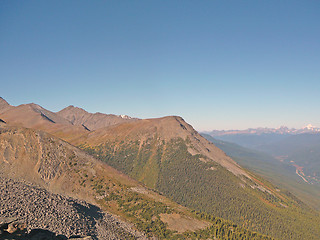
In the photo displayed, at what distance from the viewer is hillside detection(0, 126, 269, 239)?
75.2 metres

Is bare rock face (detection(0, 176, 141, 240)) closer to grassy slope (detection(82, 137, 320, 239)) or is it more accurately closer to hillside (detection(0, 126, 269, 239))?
hillside (detection(0, 126, 269, 239))

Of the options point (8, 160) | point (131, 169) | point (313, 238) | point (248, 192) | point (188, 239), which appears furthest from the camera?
point (131, 169)

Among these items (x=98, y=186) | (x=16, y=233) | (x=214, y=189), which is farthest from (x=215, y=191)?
(x=16, y=233)

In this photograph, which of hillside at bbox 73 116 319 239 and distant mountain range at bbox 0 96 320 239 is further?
hillside at bbox 73 116 319 239

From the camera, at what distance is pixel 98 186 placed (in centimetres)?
9419

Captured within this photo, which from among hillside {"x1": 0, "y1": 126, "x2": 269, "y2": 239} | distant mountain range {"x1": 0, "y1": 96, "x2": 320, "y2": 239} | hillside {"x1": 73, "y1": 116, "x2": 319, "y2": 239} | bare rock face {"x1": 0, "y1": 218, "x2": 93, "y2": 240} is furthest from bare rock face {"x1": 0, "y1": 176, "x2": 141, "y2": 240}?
hillside {"x1": 73, "y1": 116, "x2": 319, "y2": 239}

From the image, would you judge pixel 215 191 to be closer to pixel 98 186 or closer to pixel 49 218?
pixel 98 186

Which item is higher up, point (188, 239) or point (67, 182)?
point (67, 182)

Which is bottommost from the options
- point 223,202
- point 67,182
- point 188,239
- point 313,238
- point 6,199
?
point 313,238

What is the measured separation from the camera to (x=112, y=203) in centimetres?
8681

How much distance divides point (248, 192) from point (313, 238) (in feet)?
159

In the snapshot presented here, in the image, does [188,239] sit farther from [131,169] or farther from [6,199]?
[131,169]

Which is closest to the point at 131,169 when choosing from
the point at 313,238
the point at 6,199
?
the point at 6,199

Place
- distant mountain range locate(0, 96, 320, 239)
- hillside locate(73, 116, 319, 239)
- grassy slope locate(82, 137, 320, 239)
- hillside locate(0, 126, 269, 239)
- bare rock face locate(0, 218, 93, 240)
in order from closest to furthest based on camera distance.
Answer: bare rock face locate(0, 218, 93, 240)
hillside locate(0, 126, 269, 239)
distant mountain range locate(0, 96, 320, 239)
grassy slope locate(82, 137, 320, 239)
hillside locate(73, 116, 319, 239)
